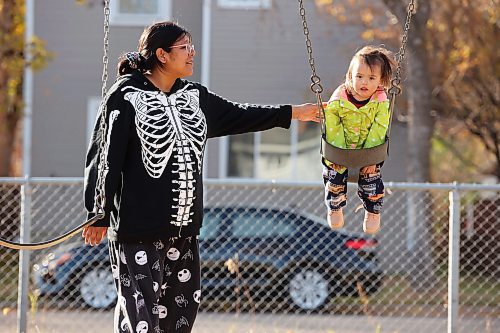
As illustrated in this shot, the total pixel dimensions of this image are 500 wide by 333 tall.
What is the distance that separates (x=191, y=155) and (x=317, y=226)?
5.37 m

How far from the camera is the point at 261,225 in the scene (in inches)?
397

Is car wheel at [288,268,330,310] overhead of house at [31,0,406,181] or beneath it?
beneath

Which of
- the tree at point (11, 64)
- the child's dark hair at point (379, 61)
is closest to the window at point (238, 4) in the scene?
the tree at point (11, 64)

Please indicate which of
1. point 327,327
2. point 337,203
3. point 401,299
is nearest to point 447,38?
point 401,299

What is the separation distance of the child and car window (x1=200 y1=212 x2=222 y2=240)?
4995 millimetres

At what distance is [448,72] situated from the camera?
14594 millimetres

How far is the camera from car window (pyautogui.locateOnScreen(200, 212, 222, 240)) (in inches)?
396

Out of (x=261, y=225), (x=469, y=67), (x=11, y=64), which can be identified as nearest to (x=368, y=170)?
(x=261, y=225)

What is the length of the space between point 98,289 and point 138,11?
7831mm

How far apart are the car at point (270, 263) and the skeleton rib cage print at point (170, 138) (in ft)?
15.1

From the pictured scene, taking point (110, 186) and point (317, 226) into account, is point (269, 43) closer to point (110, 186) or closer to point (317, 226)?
point (317, 226)

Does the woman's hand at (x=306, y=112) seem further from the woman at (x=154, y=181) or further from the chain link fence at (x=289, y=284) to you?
the chain link fence at (x=289, y=284)

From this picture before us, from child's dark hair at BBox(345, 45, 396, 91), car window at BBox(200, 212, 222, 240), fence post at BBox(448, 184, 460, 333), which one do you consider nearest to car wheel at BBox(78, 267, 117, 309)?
car window at BBox(200, 212, 222, 240)

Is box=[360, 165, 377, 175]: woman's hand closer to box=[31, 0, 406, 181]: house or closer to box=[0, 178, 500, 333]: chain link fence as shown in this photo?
box=[0, 178, 500, 333]: chain link fence
